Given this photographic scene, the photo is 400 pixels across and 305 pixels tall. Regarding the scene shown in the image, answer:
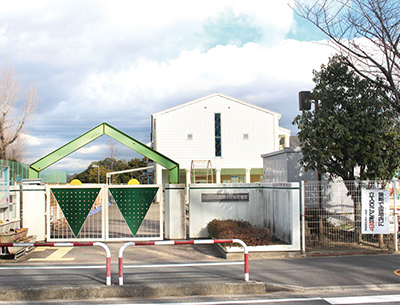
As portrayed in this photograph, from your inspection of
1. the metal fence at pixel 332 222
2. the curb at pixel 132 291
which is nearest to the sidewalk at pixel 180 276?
the curb at pixel 132 291

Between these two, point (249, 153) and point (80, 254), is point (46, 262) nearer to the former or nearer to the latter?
point (80, 254)

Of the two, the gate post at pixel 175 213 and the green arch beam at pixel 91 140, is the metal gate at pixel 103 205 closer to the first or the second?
the gate post at pixel 175 213

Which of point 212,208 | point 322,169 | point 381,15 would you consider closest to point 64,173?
point 212,208

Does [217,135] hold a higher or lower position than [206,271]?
higher

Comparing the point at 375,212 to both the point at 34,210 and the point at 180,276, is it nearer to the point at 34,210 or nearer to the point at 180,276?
the point at 180,276

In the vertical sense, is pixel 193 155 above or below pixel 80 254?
above

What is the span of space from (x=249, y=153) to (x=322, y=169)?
28.1 meters

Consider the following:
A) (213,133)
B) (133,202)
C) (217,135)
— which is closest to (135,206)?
(133,202)

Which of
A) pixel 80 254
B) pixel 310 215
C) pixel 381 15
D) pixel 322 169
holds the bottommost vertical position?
pixel 80 254

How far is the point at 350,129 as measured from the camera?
39.6 feet

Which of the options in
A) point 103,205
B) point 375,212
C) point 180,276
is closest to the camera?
point 180,276

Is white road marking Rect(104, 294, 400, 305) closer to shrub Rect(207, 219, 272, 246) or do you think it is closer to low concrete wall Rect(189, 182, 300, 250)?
shrub Rect(207, 219, 272, 246)

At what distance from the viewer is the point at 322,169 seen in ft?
41.2

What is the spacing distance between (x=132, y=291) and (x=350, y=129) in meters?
8.29
